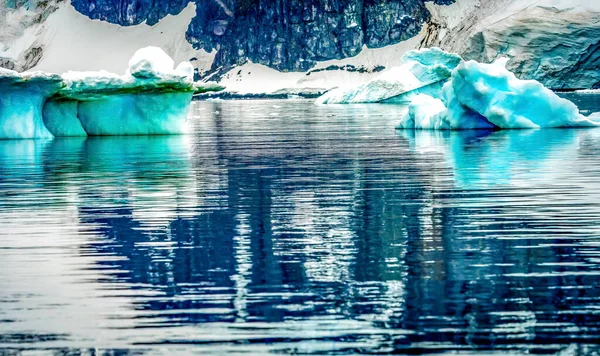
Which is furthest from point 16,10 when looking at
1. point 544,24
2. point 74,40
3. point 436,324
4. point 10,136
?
point 436,324

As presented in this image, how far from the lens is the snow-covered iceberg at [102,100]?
26828mm

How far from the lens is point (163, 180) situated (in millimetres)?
15797

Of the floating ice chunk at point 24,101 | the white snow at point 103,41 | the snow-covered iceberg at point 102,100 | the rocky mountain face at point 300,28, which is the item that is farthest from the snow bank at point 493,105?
the white snow at point 103,41

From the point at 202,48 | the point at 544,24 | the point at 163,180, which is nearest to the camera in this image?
the point at 163,180

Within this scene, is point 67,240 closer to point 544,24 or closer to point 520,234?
point 520,234

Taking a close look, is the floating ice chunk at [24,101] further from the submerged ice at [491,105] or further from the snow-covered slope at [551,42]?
the snow-covered slope at [551,42]

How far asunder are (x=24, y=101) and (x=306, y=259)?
20747 millimetres

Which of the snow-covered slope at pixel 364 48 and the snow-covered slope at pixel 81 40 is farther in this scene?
the snow-covered slope at pixel 81 40

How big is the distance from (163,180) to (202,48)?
12394 centimetres

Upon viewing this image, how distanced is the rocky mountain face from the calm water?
4291 inches

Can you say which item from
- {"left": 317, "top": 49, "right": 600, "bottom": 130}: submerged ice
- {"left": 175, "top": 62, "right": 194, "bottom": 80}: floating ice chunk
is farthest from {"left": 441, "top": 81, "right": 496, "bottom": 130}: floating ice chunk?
{"left": 175, "top": 62, "right": 194, "bottom": 80}: floating ice chunk

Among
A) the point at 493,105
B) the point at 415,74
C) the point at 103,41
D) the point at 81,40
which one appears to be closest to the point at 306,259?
the point at 493,105

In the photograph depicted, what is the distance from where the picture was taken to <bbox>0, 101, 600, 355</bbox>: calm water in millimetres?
6105

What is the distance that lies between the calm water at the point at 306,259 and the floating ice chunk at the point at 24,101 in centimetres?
920
